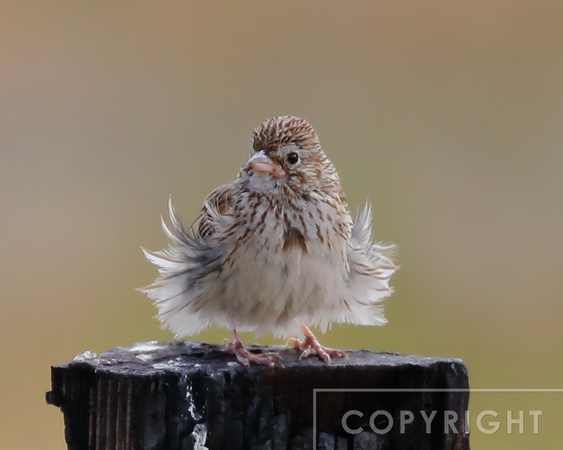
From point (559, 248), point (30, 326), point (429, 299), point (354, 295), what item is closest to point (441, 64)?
point (559, 248)

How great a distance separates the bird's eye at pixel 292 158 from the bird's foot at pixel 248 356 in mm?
863

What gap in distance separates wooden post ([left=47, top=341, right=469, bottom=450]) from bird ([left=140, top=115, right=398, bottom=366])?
106 centimetres

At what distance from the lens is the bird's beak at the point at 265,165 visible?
5.13 m

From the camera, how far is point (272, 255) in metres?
5.18

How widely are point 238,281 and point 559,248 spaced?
643cm

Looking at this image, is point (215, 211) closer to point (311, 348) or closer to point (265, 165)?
point (265, 165)

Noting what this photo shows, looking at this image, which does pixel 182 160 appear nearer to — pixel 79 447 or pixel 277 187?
pixel 277 187

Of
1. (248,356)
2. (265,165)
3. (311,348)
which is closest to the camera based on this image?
(248,356)

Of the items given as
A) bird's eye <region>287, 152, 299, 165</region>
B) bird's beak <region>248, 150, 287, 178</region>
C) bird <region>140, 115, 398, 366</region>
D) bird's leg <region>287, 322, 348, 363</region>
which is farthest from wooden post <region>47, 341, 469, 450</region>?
bird's eye <region>287, 152, 299, 165</region>

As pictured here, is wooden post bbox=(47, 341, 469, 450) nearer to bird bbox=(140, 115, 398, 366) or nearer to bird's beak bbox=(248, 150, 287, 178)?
bird bbox=(140, 115, 398, 366)

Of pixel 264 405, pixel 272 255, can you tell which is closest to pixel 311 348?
pixel 272 255

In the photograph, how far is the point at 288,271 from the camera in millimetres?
5195

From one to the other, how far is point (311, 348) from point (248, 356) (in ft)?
1.84

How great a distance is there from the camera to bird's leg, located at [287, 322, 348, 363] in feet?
14.6
